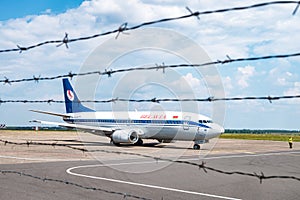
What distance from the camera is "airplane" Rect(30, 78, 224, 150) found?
2761cm

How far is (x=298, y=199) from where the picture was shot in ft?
31.2

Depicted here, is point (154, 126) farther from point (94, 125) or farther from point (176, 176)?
point (176, 176)

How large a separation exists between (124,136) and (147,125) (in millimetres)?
2005

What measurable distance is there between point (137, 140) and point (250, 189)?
20244mm

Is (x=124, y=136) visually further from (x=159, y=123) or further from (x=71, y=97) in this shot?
(x=71, y=97)

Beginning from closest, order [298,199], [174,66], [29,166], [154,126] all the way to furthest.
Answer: [174,66] < [298,199] < [29,166] < [154,126]

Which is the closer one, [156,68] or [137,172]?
[156,68]

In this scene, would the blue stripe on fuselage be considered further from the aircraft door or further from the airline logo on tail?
the airline logo on tail

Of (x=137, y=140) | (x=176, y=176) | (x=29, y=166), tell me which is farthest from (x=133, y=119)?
(x=176, y=176)

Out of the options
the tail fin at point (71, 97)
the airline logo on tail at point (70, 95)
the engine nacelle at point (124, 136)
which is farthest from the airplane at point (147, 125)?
the airline logo on tail at point (70, 95)

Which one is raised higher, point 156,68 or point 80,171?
point 156,68

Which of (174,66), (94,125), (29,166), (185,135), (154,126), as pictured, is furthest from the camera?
(94,125)

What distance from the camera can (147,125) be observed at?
99.3ft

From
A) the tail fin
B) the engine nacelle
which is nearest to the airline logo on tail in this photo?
the tail fin
